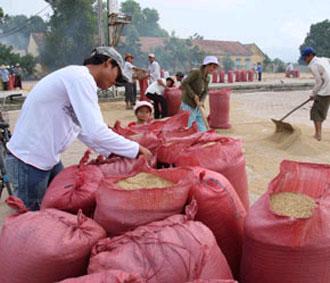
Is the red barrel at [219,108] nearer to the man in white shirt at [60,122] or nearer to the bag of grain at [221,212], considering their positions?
the man in white shirt at [60,122]

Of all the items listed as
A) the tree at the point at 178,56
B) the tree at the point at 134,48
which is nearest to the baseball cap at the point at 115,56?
the tree at the point at 134,48

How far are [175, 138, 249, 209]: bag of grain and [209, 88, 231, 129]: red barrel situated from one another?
591cm

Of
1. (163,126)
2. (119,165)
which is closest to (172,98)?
(163,126)

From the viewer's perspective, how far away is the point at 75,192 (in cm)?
215

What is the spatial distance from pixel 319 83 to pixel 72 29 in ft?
95.4

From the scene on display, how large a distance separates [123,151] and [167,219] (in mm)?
646

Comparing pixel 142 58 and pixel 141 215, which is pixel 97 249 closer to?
pixel 141 215

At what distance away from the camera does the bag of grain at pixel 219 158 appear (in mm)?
2545

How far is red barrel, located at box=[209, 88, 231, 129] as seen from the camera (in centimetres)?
861

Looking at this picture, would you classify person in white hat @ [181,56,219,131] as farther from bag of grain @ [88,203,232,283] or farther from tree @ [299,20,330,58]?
tree @ [299,20,330,58]

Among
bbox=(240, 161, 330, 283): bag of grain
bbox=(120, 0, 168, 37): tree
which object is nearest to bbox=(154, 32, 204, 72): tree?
bbox=(120, 0, 168, 37): tree

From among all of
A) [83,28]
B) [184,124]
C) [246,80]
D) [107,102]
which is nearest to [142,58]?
[83,28]

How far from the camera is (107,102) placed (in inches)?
582

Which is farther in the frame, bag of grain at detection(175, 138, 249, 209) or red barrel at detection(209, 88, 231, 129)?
red barrel at detection(209, 88, 231, 129)
